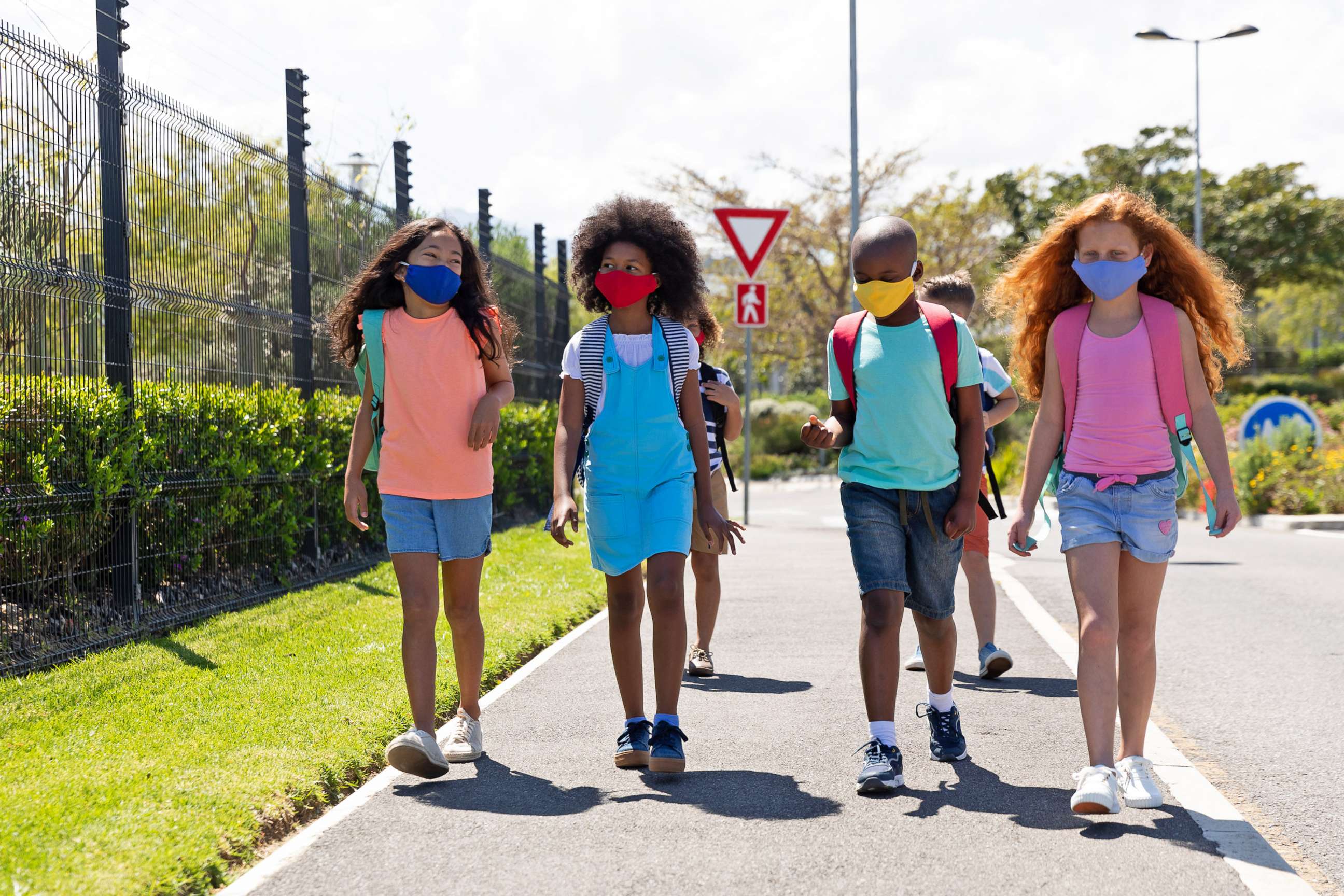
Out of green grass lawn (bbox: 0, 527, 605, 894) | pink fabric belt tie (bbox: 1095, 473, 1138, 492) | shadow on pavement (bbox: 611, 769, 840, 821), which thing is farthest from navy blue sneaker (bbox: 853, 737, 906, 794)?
green grass lawn (bbox: 0, 527, 605, 894)

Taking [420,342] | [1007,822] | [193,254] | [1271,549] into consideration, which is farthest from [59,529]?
[1271,549]

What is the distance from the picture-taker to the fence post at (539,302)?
1948cm

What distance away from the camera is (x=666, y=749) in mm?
4770

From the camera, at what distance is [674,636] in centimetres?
496

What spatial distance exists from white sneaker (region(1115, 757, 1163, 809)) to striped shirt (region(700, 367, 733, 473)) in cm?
229

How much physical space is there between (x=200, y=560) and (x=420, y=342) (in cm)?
393

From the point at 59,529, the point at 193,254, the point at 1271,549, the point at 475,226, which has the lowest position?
the point at 1271,549

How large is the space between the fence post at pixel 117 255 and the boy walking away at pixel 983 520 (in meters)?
4.11

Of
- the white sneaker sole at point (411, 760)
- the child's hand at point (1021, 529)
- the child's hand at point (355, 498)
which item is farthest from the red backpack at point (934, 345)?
the white sneaker sole at point (411, 760)

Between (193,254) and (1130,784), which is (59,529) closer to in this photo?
(193,254)

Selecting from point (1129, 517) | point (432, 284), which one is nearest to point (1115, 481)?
point (1129, 517)

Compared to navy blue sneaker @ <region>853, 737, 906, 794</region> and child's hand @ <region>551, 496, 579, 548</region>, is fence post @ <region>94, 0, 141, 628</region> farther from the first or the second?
navy blue sneaker @ <region>853, 737, 906, 794</region>

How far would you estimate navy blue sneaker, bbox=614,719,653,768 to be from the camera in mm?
4918

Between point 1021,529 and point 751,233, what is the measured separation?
454 inches
